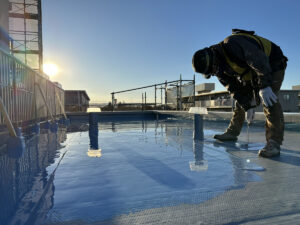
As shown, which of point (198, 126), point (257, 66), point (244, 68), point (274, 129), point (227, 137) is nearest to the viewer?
point (257, 66)

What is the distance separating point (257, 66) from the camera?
202cm

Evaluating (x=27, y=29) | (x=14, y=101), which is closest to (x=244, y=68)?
(x=14, y=101)

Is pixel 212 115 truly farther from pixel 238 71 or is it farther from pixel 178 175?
pixel 178 175

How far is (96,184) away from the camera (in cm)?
139

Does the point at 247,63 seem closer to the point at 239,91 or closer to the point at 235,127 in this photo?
the point at 239,91

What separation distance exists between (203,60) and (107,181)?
1.59m

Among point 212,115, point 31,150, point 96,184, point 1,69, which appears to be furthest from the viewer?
point 212,115

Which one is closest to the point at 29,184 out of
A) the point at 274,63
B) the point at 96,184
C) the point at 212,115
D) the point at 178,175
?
the point at 96,184

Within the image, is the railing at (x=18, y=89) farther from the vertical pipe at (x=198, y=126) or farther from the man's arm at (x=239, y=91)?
the man's arm at (x=239, y=91)

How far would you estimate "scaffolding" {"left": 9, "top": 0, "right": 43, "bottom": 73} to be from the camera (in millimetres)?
15898

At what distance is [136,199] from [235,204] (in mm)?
521

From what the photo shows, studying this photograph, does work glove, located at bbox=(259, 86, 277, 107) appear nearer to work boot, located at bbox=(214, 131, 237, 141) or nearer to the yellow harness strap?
the yellow harness strap

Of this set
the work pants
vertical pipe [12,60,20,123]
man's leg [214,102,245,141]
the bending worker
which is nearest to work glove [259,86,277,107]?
the bending worker

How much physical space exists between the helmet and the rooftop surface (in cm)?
94
